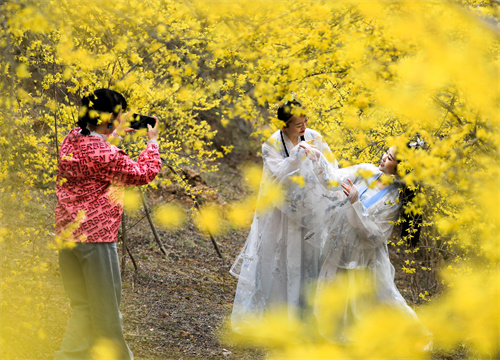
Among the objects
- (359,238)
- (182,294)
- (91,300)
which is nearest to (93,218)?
(91,300)

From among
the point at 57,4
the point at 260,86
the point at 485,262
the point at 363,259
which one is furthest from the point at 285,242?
the point at 57,4

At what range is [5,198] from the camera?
12.3ft

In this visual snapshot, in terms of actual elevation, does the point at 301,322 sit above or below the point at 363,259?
below

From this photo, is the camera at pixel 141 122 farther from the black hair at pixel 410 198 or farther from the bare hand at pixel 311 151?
the black hair at pixel 410 198

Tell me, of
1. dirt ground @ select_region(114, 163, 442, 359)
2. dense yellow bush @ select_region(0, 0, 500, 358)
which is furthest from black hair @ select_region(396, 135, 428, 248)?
dirt ground @ select_region(114, 163, 442, 359)

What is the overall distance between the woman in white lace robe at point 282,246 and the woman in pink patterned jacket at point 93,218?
1489 millimetres

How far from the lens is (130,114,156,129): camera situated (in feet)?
10.6

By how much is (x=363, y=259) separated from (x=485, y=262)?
1.08 metres

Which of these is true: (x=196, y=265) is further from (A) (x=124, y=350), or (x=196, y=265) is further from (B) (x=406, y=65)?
(B) (x=406, y=65)

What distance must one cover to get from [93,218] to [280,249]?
1.90 meters

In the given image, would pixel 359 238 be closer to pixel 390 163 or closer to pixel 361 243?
pixel 361 243

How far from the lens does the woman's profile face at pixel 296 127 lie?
420 centimetres

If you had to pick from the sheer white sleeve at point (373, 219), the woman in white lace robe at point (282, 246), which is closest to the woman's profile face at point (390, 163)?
the sheer white sleeve at point (373, 219)

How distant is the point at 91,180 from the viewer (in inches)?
117
